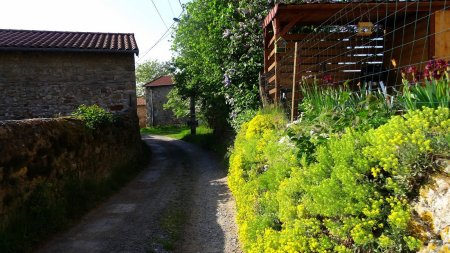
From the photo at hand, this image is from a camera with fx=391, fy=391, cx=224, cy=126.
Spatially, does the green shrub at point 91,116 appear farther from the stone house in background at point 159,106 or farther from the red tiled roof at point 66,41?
the stone house in background at point 159,106

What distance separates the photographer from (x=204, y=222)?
23.7ft

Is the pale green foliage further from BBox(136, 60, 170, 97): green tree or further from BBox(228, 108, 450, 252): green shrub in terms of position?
BBox(136, 60, 170, 97): green tree

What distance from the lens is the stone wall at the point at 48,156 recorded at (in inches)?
227

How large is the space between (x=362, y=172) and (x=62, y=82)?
1295 centimetres

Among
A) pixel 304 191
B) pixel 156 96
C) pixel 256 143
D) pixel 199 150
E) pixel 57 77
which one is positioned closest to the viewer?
pixel 304 191

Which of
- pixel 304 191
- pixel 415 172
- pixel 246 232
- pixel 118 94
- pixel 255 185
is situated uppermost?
pixel 118 94

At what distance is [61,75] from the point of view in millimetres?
13547

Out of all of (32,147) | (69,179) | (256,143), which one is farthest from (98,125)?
(256,143)

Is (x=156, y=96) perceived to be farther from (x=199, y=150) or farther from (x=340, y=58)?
(x=340, y=58)

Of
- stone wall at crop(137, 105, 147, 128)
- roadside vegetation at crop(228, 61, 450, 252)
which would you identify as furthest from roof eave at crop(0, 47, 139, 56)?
stone wall at crop(137, 105, 147, 128)

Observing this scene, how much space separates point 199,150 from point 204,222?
466 inches

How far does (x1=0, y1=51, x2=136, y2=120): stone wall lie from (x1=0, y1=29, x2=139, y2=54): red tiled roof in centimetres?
34

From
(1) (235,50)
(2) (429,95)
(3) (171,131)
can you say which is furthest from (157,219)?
(3) (171,131)

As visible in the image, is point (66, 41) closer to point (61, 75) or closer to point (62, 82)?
point (61, 75)
